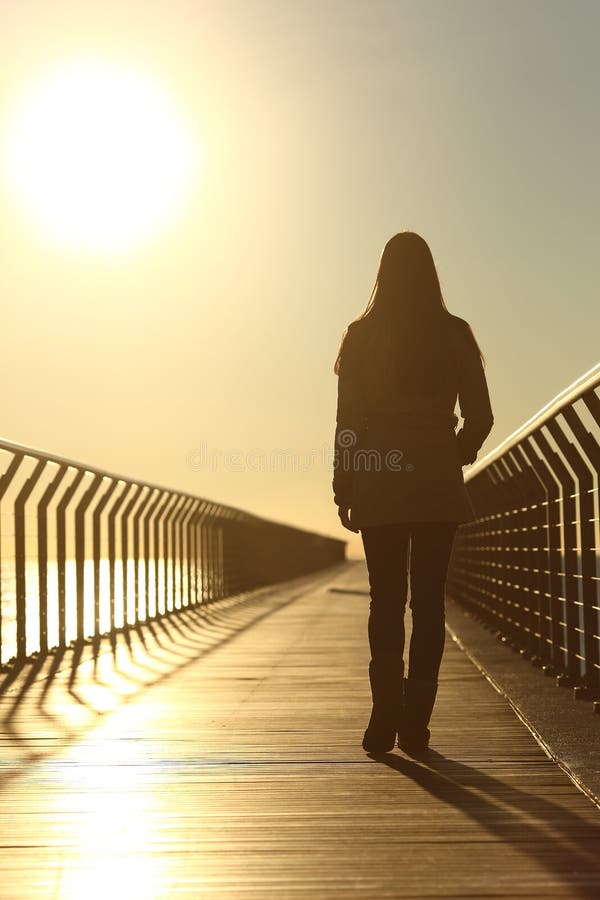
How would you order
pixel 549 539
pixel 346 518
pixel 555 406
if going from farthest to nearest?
pixel 549 539, pixel 555 406, pixel 346 518

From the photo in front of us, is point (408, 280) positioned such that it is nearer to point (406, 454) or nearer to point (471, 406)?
point (471, 406)

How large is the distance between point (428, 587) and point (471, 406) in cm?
63

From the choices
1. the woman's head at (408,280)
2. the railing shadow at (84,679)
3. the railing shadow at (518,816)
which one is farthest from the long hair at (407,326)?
the railing shadow at (84,679)

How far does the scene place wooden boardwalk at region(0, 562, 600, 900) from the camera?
2912mm

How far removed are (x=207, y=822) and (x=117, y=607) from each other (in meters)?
7.32

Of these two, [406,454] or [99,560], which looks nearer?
[406,454]

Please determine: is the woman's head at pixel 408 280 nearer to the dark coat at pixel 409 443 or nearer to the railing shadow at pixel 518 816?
the dark coat at pixel 409 443

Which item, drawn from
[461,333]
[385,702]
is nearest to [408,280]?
[461,333]

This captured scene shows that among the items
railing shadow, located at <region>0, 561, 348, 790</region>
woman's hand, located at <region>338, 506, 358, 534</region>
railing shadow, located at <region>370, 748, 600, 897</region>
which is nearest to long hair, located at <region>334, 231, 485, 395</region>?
woman's hand, located at <region>338, 506, 358, 534</region>

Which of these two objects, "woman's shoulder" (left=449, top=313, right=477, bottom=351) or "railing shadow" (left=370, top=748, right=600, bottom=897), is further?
"woman's shoulder" (left=449, top=313, right=477, bottom=351)

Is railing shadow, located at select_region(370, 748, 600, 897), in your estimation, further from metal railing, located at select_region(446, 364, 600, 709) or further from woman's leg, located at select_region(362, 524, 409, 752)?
metal railing, located at select_region(446, 364, 600, 709)

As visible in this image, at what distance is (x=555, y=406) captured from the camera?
5.34 m

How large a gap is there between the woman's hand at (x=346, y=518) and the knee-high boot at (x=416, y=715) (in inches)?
21.0

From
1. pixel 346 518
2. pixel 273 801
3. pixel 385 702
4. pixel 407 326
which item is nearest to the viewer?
pixel 273 801
